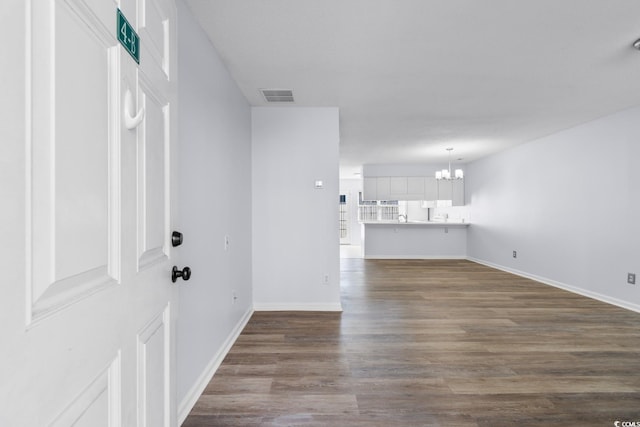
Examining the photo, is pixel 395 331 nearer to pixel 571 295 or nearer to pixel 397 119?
pixel 397 119

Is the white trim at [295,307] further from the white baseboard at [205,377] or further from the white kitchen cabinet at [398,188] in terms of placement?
the white kitchen cabinet at [398,188]

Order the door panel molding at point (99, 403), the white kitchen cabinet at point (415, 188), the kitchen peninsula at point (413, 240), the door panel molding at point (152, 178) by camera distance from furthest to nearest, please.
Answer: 1. the white kitchen cabinet at point (415, 188)
2. the kitchen peninsula at point (413, 240)
3. the door panel molding at point (152, 178)
4. the door panel molding at point (99, 403)

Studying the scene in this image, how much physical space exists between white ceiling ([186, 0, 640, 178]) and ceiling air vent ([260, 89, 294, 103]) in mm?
94

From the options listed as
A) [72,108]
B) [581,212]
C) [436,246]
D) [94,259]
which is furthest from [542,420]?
[436,246]

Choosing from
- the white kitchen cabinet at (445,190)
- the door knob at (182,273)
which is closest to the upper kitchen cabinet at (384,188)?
the white kitchen cabinet at (445,190)

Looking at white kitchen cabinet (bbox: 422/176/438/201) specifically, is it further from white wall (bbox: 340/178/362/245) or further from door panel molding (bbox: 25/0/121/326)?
door panel molding (bbox: 25/0/121/326)

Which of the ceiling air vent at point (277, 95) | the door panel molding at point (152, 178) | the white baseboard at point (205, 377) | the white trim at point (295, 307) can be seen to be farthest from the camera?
the white trim at point (295, 307)

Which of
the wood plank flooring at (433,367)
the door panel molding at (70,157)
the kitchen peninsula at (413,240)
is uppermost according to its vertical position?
the door panel molding at (70,157)

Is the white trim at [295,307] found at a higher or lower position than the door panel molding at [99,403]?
lower

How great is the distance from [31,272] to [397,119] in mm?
4389

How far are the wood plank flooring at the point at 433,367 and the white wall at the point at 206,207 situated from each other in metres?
0.23

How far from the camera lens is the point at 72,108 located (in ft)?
1.97

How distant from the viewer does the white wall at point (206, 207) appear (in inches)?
73.5

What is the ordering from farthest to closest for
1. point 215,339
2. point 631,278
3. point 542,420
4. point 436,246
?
point 436,246 < point 631,278 < point 215,339 < point 542,420
